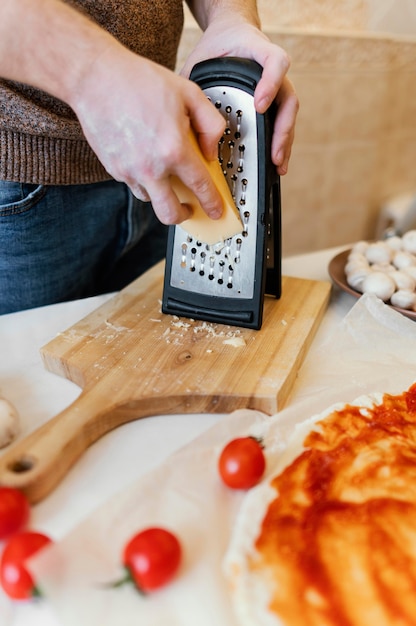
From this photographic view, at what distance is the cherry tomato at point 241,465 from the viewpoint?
26.6 inches

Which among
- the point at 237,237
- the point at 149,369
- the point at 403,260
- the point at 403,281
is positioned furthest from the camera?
the point at 403,260

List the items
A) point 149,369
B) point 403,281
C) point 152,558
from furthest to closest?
1. point 403,281
2. point 149,369
3. point 152,558

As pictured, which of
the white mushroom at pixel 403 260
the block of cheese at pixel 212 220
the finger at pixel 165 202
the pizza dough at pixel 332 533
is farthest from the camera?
the white mushroom at pixel 403 260

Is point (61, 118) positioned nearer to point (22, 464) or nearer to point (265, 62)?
point (265, 62)

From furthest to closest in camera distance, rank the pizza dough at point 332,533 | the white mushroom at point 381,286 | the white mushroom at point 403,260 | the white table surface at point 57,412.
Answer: the white mushroom at point 403,260 < the white mushroom at point 381,286 < the white table surface at point 57,412 < the pizza dough at point 332,533

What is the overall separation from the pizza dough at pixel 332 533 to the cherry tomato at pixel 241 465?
2cm

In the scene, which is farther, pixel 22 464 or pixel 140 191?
pixel 140 191

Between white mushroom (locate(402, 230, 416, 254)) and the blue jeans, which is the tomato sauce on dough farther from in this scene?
the blue jeans

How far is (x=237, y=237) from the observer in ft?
3.34

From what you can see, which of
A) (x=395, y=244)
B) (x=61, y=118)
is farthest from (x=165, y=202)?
(x=395, y=244)

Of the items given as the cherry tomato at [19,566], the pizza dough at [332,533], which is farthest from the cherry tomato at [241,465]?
the cherry tomato at [19,566]

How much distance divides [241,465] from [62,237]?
2.37 ft

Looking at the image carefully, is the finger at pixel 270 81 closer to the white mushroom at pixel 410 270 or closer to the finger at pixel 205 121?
the finger at pixel 205 121

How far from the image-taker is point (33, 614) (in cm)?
56
